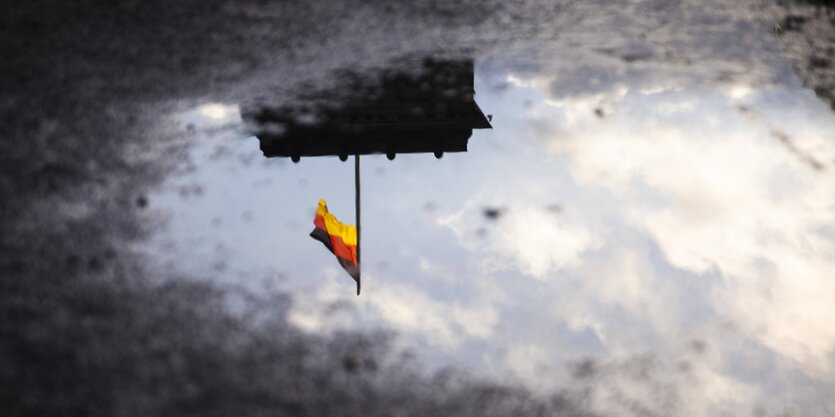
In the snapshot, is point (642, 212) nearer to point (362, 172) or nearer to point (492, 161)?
point (492, 161)

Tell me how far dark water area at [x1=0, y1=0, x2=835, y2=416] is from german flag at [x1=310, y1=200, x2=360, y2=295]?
0.08 metres

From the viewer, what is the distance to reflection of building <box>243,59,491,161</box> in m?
5.52

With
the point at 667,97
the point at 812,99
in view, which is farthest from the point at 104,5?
the point at 812,99

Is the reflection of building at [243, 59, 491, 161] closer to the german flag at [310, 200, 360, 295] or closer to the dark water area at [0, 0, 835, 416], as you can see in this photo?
the dark water area at [0, 0, 835, 416]

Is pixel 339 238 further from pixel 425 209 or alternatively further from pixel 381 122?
pixel 381 122

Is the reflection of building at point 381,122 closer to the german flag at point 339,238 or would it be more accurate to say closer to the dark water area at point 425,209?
the dark water area at point 425,209

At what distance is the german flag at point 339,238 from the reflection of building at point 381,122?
62cm

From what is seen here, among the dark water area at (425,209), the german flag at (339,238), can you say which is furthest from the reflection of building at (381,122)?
the german flag at (339,238)

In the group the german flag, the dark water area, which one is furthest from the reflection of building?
the german flag

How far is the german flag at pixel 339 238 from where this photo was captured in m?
4.32

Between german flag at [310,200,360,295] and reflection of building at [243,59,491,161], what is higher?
reflection of building at [243,59,491,161]

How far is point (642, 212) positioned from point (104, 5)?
4.77 metres

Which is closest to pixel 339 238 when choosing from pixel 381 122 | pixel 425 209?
pixel 425 209

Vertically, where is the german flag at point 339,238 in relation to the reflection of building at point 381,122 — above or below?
below
